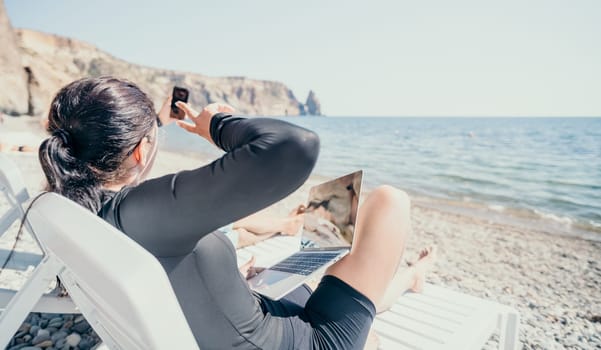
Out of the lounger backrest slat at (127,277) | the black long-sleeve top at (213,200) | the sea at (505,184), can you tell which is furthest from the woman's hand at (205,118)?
the sea at (505,184)

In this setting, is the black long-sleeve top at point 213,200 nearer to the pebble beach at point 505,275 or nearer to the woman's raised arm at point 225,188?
the woman's raised arm at point 225,188

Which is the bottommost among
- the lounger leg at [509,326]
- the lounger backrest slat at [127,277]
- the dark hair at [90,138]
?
the lounger leg at [509,326]

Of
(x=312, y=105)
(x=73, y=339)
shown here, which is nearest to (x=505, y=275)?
(x=73, y=339)

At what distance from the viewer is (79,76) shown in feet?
145

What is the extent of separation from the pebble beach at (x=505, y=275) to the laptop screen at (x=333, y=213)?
1566mm

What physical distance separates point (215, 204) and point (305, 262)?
97 cm

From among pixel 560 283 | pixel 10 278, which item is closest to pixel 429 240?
pixel 560 283

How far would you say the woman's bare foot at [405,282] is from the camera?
7.41 ft

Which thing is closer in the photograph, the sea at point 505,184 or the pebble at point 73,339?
the pebble at point 73,339

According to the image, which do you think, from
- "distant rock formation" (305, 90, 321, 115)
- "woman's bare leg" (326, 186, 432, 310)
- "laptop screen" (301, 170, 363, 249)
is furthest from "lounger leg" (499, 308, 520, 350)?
"distant rock formation" (305, 90, 321, 115)

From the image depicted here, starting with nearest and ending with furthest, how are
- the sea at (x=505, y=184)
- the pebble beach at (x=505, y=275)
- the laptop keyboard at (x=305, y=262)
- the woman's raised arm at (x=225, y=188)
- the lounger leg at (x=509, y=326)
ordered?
the woman's raised arm at (x=225, y=188) → the laptop keyboard at (x=305, y=262) → the lounger leg at (x=509, y=326) → the pebble beach at (x=505, y=275) → the sea at (x=505, y=184)

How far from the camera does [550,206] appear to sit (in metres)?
9.35

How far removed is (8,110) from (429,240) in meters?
25.3

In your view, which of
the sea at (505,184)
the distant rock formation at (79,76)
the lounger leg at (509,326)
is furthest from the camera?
the distant rock formation at (79,76)
